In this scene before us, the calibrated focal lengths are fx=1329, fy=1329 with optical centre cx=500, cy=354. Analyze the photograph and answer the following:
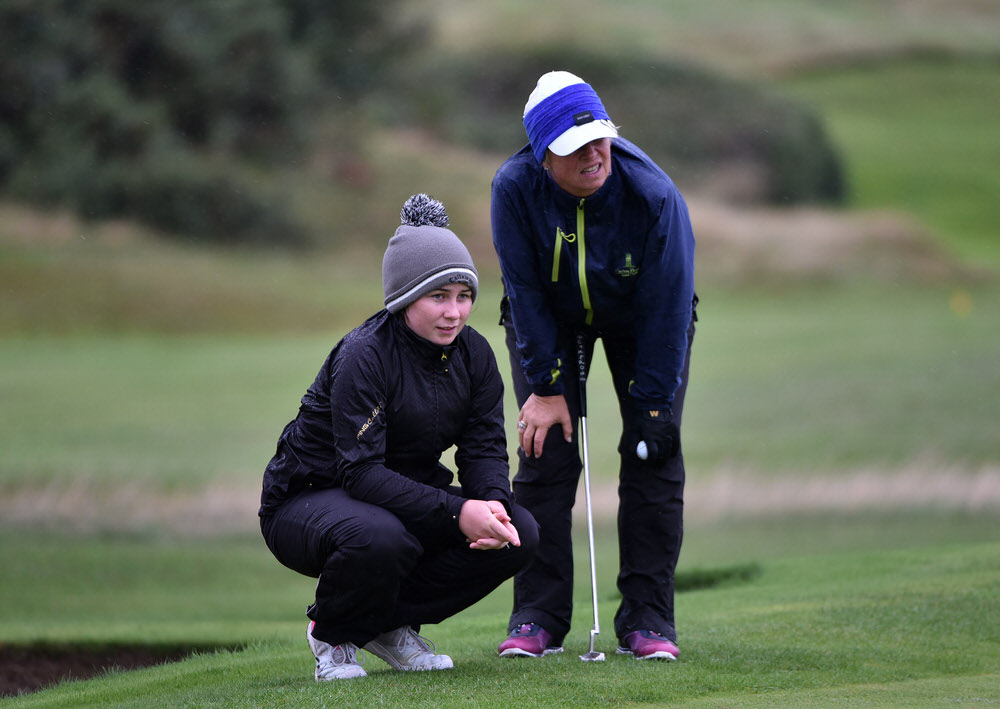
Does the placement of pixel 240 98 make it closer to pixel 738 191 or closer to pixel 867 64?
pixel 738 191

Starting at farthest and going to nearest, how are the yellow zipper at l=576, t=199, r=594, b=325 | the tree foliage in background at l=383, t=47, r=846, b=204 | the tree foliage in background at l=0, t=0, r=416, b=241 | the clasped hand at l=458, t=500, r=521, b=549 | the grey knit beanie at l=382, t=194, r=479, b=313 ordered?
the tree foliage in background at l=383, t=47, r=846, b=204
the tree foliage in background at l=0, t=0, r=416, b=241
the yellow zipper at l=576, t=199, r=594, b=325
the grey knit beanie at l=382, t=194, r=479, b=313
the clasped hand at l=458, t=500, r=521, b=549

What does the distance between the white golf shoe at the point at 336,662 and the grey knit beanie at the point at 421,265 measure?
3.00 feet

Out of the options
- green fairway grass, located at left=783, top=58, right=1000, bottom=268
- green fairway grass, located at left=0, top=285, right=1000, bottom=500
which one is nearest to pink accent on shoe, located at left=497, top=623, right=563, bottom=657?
green fairway grass, located at left=0, top=285, right=1000, bottom=500

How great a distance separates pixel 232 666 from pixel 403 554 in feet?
3.81

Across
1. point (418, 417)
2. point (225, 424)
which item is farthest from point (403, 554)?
point (225, 424)

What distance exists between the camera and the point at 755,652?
3.92 metres

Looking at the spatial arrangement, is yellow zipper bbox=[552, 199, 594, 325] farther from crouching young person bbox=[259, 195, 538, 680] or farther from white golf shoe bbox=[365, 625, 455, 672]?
white golf shoe bbox=[365, 625, 455, 672]

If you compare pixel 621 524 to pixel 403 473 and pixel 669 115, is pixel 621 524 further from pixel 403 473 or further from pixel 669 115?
pixel 669 115

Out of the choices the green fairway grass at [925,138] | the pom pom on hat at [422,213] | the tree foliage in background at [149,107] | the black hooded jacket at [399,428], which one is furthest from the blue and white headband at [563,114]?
the green fairway grass at [925,138]

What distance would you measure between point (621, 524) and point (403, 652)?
78 cm

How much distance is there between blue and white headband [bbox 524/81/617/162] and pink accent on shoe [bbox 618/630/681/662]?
1.40 meters

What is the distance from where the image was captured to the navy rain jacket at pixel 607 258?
12.2 feet

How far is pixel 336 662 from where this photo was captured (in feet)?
11.7

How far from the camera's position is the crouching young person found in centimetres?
337
